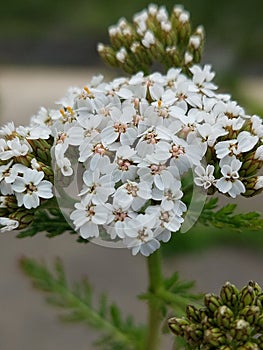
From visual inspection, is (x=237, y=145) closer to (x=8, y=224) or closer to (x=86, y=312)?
(x=8, y=224)

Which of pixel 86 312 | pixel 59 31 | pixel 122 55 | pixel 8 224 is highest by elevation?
pixel 59 31

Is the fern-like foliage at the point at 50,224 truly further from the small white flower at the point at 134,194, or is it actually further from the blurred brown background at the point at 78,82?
the blurred brown background at the point at 78,82

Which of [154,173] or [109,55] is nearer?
[154,173]

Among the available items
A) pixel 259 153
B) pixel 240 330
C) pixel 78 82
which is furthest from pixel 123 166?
pixel 78 82

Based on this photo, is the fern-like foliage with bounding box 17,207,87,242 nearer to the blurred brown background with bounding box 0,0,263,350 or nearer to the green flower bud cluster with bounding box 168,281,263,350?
the green flower bud cluster with bounding box 168,281,263,350

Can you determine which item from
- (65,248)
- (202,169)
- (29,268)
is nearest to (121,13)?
(65,248)

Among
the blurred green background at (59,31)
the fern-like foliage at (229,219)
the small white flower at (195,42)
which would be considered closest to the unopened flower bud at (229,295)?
the fern-like foliage at (229,219)

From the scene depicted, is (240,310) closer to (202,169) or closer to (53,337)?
(202,169)
